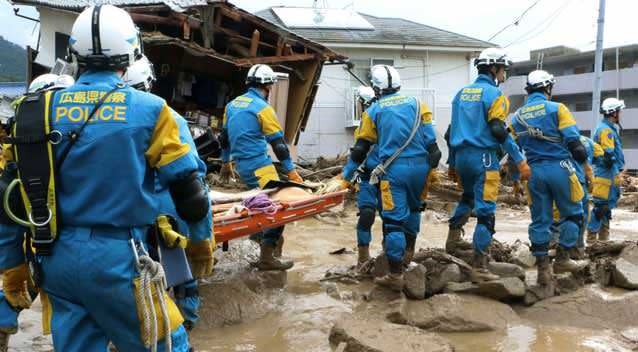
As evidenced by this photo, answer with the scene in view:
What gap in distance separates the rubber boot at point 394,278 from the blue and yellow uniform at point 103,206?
293 cm

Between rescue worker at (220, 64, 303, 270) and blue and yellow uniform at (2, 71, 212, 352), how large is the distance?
335 centimetres

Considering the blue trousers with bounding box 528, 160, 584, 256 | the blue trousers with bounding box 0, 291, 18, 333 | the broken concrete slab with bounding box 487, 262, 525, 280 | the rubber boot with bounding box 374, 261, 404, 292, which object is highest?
the blue trousers with bounding box 528, 160, 584, 256

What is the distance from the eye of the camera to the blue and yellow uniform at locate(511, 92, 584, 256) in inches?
219

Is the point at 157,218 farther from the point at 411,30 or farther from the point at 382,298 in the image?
the point at 411,30

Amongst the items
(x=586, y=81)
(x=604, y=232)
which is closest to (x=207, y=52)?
(x=604, y=232)

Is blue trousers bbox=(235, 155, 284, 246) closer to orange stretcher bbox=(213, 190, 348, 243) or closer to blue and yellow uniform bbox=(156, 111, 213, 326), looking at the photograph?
orange stretcher bbox=(213, 190, 348, 243)

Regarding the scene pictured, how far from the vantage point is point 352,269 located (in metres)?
6.28

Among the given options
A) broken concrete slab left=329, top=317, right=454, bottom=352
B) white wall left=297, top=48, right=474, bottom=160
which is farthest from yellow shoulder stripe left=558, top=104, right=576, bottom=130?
white wall left=297, top=48, right=474, bottom=160

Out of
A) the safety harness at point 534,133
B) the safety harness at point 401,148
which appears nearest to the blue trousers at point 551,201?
the safety harness at point 534,133

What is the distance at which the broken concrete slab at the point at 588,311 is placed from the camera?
4793 millimetres

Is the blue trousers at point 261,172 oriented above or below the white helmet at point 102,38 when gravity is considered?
below

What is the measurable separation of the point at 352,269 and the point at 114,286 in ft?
13.8

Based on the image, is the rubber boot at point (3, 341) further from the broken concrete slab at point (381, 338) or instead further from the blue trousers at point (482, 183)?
the blue trousers at point (482, 183)

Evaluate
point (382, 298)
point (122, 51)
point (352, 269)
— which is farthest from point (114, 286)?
point (352, 269)
